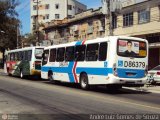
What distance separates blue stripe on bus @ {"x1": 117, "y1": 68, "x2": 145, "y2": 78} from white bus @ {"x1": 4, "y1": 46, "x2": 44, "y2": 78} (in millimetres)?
13263

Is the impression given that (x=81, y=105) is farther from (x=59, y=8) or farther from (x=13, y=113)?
(x=59, y=8)

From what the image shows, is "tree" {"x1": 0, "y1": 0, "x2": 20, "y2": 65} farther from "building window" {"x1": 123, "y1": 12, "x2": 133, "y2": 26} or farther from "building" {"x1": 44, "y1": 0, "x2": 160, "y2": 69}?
"building window" {"x1": 123, "y1": 12, "x2": 133, "y2": 26}

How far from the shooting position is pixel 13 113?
1266 centimetres

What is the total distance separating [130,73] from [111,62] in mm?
1191

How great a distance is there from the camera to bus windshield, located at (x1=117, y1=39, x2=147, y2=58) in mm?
19778

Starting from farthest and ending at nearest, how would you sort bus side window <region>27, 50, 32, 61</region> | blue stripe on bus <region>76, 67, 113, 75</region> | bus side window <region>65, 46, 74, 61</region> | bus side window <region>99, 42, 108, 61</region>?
1. bus side window <region>27, 50, 32, 61</region>
2. bus side window <region>65, 46, 74, 61</region>
3. bus side window <region>99, 42, 108, 61</region>
4. blue stripe on bus <region>76, 67, 113, 75</region>

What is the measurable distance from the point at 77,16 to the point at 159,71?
3261 centimetres

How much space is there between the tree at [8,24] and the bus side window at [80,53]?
48.6m

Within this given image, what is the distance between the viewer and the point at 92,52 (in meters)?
21.3

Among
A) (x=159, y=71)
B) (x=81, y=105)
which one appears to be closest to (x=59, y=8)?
(x=159, y=71)

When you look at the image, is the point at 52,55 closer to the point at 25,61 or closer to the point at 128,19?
the point at 25,61

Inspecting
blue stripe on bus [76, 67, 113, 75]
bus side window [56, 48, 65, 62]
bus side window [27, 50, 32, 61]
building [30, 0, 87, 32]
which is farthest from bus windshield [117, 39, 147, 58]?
building [30, 0, 87, 32]

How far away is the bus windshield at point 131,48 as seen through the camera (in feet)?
64.9

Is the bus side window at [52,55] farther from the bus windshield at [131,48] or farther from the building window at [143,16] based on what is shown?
the building window at [143,16]
